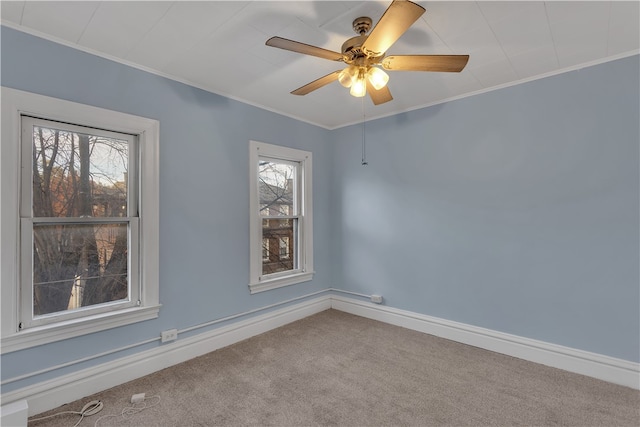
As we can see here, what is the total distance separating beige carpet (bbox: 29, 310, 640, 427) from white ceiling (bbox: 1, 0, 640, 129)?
248 centimetres

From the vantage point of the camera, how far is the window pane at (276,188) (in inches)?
137

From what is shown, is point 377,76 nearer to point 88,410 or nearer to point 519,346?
point 519,346

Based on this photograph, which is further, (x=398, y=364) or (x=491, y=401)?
(x=398, y=364)

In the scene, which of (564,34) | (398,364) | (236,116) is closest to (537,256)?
(398,364)

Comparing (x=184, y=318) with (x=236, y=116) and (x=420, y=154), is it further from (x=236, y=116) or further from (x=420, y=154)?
(x=420, y=154)

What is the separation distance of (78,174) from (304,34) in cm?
190

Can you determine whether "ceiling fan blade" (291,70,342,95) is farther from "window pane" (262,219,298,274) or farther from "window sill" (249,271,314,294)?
"window sill" (249,271,314,294)

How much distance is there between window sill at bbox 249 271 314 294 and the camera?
325 cm

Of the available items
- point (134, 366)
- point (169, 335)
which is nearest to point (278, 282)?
point (169, 335)

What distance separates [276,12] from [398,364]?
2784 mm

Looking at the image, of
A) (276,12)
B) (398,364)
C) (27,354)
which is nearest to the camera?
(276,12)

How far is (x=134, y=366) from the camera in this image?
238 centimetres

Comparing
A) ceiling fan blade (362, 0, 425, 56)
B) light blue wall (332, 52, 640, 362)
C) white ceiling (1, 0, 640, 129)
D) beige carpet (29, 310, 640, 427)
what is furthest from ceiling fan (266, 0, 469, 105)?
beige carpet (29, 310, 640, 427)

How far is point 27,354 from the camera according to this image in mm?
1956
